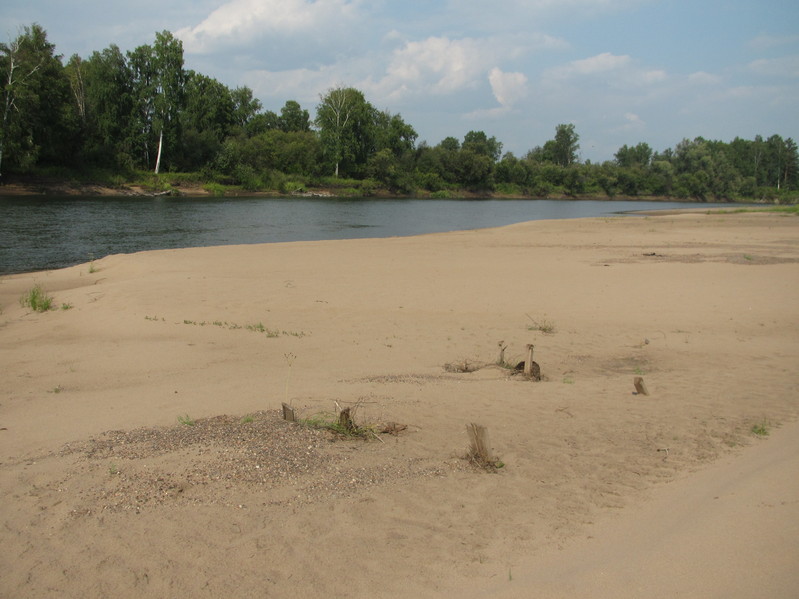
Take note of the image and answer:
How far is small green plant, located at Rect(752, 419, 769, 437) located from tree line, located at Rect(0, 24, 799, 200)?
5582 centimetres

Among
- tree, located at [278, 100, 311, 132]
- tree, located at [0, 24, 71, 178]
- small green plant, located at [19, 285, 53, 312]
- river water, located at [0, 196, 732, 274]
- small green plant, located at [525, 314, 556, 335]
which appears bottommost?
small green plant, located at [19, 285, 53, 312]

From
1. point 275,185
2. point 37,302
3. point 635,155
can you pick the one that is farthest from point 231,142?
point 635,155

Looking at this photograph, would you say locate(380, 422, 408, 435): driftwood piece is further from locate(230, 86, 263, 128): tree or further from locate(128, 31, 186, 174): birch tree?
locate(230, 86, 263, 128): tree

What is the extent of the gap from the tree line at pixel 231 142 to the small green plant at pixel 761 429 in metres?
55.8

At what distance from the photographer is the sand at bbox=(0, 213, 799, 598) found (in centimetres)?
335

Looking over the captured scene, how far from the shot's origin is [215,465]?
441cm

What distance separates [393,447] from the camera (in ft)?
16.4

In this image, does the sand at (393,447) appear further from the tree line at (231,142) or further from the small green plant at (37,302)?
the tree line at (231,142)

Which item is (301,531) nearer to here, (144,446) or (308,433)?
(308,433)

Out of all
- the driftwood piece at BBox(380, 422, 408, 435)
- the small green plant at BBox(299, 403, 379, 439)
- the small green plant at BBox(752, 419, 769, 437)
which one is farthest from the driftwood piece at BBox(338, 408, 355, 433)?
the small green plant at BBox(752, 419, 769, 437)

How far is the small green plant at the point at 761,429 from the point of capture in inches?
221

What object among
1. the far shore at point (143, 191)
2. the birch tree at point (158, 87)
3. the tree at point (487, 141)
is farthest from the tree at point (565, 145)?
the birch tree at point (158, 87)

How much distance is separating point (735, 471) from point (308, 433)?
367cm

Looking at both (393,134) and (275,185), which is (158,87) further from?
(393,134)
